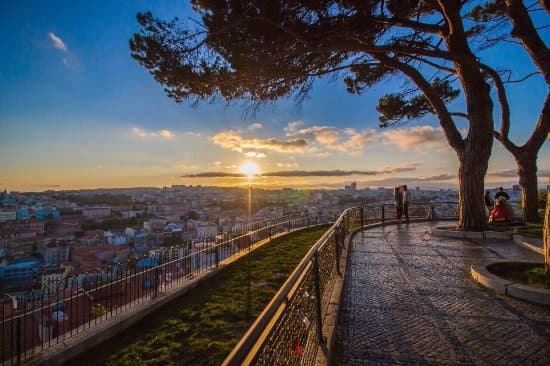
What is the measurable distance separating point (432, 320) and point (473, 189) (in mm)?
8954

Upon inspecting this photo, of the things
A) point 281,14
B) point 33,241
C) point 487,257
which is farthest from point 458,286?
point 33,241

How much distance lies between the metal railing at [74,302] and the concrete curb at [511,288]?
20.7ft

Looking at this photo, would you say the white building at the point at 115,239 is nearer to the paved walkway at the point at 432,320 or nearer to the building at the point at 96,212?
the building at the point at 96,212

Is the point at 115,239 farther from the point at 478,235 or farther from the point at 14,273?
the point at 478,235

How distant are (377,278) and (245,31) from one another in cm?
798

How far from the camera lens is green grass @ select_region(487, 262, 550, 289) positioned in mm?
5340

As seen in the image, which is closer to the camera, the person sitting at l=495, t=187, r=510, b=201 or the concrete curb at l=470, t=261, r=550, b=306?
the concrete curb at l=470, t=261, r=550, b=306

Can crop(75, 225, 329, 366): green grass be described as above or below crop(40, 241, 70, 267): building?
below

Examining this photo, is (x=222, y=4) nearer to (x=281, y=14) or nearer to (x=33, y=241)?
(x=281, y=14)

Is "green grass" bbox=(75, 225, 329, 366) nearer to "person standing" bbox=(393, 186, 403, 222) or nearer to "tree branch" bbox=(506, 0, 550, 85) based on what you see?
→ "tree branch" bbox=(506, 0, 550, 85)

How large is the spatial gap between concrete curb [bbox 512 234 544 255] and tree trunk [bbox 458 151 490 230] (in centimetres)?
143

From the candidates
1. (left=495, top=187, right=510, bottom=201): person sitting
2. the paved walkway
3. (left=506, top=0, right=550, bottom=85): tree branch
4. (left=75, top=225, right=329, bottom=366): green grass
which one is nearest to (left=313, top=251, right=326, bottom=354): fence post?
the paved walkway

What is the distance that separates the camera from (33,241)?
11.5 m

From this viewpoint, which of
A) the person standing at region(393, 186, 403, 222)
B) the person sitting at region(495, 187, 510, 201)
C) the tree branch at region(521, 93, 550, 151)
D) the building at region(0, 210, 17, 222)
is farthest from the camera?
the person standing at region(393, 186, 403, 222)
